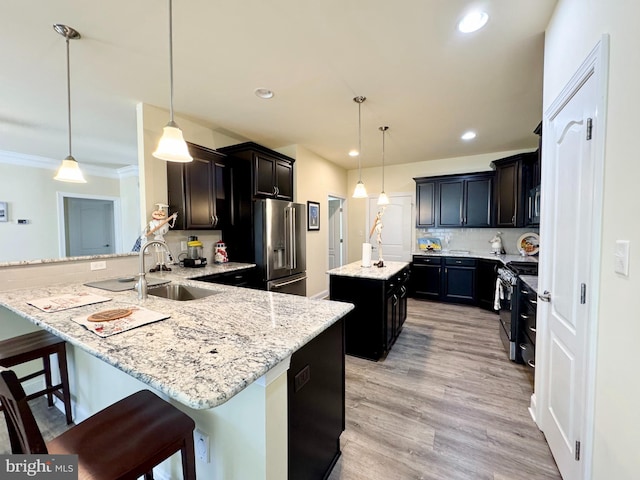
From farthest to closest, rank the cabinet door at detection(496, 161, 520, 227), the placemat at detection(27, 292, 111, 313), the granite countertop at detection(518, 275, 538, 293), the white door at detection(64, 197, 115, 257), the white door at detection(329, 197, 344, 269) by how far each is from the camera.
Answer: the white door at detection(329, 197, 344, 269), the white door at detection(64, 197, 115, 257), the cabinet door at detection(496, 161, 520, 227), the granite countertop at detection(518, 275, 538, 293), the placemat at detection(27, 292, 111, 313)

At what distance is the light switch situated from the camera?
2.95 feet

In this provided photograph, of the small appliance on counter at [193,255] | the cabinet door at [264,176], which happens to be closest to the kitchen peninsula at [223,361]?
the small appliance on counter at [193,255]

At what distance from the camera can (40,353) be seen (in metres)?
1.62

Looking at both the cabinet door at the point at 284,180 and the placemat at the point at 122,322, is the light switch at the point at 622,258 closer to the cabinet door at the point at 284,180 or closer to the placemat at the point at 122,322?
the placemat at the point at 122,322

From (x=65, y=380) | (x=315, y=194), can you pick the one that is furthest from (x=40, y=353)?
(x=315, y=194)

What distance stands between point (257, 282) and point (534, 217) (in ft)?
12.3

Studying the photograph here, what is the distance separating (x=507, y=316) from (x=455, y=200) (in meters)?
2.58

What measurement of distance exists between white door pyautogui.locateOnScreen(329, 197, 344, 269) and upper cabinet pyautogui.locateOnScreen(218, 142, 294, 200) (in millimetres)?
2309

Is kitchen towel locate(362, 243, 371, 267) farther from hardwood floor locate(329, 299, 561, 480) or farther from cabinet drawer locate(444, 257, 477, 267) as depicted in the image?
cabinet drawer locate(444, 257, 477, 267)

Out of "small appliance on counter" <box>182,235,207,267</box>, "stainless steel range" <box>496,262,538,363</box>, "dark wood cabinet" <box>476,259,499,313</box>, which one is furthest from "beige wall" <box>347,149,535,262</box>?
"small appliance on counter" <box>182,235,207,267</box>

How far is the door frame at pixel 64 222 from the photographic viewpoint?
479 centimetres

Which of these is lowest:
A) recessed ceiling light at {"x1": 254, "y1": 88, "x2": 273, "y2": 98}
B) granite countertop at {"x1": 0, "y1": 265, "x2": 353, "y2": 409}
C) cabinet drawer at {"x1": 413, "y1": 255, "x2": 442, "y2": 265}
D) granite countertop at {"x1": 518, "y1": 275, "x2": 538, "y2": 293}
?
cabinet drawer at {"x1": 413, "y1": 255, "x2": 442, "y2": 265}

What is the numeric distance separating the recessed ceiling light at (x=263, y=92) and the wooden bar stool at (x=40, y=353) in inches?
101

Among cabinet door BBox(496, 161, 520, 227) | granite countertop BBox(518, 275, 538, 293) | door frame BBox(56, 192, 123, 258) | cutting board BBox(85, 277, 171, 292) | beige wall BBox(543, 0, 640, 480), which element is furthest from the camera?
door frame BBox(56, 192, 123, 258)
